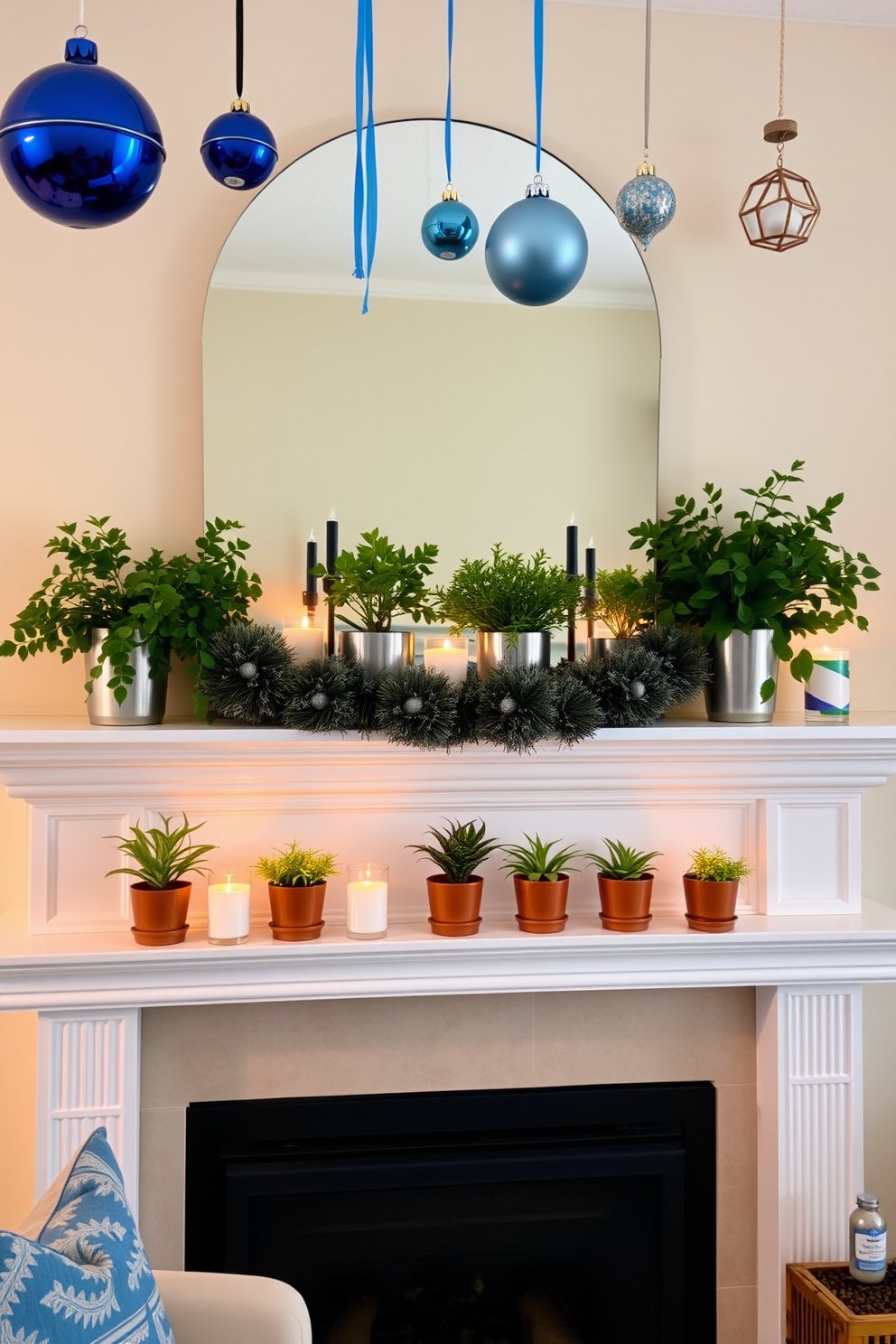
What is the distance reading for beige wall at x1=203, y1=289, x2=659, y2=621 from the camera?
1772 mm

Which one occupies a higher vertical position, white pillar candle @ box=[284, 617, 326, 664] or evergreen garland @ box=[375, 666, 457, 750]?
white pillar candle @ box=[284, 617, 326, 664]

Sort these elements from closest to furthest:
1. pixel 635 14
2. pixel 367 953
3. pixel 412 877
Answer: pixel 367 953 < pixel 412 877 < pixel 635 14

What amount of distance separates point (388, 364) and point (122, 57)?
691mm

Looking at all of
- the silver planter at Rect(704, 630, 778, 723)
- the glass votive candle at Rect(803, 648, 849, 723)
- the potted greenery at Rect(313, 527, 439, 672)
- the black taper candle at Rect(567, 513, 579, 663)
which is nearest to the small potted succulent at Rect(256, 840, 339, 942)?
the potted greenery at Rect(313, 527, 439, 672)

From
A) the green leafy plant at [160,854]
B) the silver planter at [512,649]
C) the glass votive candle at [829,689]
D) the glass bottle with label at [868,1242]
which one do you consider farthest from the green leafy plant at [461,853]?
the glass bottle with label at [868,1242]

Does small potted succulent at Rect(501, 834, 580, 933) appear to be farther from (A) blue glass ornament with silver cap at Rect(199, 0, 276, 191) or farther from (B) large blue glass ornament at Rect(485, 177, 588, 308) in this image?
(A) blue glass ornament with silver cap at Rect(199, 0, 276, 191)

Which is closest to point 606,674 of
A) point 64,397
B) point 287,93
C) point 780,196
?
point 780,196

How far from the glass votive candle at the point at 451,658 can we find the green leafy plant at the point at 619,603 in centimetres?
26

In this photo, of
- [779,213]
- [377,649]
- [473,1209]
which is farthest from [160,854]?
[779,213]

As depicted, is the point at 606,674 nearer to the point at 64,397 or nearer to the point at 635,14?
the point at 64,397

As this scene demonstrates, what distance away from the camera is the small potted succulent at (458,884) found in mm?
1655

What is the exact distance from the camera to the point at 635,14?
6.24ft

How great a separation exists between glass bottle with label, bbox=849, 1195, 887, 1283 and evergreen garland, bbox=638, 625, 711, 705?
34.7 inches

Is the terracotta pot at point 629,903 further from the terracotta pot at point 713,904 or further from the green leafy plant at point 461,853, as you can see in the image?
the green leafy plant at point 461,853
